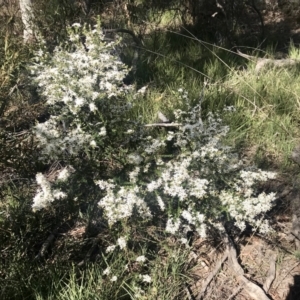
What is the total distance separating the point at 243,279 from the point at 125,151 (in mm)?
1050

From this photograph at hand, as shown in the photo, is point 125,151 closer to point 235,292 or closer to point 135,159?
point 135,159

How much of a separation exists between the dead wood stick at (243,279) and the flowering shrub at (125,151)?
0.88ft

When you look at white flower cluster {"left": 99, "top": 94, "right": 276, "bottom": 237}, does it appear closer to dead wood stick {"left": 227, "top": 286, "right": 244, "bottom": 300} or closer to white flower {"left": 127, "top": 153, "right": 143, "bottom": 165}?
white flower {"left": 127, "top": 153, "right": 143, "bottom": 165}

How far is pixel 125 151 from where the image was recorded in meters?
2.25

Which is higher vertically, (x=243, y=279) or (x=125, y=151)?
(x=125, y=151)

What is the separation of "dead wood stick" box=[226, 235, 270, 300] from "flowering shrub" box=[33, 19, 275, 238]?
268 mm

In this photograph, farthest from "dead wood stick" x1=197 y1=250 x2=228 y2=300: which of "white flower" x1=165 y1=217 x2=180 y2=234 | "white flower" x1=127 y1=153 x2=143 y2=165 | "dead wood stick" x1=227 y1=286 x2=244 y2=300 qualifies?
"white flower" x1=127 y1=153 x2=143 y2=165

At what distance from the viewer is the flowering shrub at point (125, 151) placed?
211 centimetres

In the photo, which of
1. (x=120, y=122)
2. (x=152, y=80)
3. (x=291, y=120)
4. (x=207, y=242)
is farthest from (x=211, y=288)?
(x=152, y=80)

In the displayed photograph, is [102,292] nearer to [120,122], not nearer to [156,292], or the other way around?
[156,292]

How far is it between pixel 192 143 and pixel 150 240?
670mm

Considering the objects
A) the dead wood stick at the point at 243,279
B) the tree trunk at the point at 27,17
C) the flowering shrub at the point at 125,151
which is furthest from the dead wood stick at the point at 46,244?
the tree trunk at the point at 27,17

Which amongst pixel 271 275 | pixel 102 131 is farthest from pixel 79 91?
pixel 271 275

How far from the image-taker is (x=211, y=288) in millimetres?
2414
